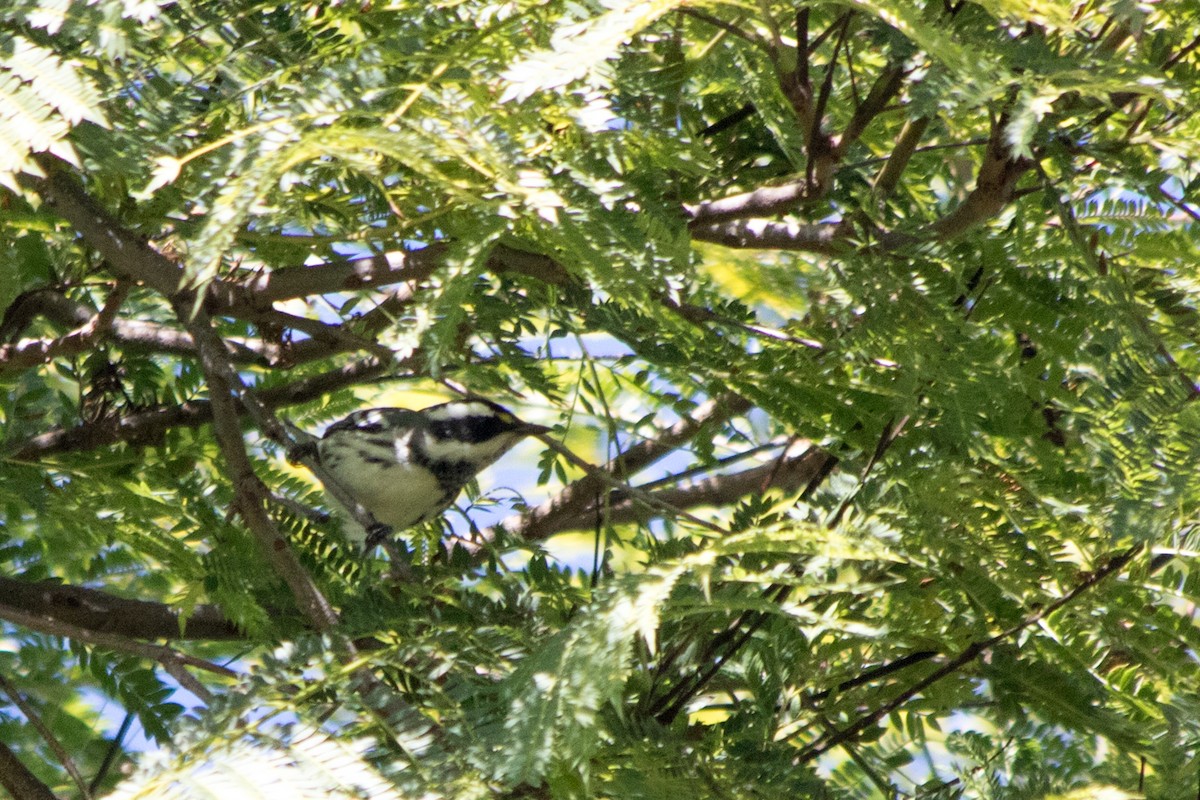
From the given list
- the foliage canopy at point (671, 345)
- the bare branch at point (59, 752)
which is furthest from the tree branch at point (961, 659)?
the bare branch at point (59, 752)

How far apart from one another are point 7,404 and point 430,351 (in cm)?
158

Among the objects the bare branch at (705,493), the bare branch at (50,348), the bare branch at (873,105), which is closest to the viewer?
the bare branch at (873,105)

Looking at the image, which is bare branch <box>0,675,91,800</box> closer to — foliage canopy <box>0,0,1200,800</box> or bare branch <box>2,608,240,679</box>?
foliage canopy <box>0,0,1200,800</box>

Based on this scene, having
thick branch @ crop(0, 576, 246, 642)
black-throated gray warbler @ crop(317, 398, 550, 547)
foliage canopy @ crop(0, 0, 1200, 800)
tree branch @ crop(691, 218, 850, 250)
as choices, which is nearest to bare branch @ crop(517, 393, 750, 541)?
black-throated gray warbler @ crop(317, 398, 550, 547)

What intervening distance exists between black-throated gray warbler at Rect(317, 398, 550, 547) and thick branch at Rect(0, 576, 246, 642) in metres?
0.66

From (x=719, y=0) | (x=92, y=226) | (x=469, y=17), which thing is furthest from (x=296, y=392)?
(x=719, y=0)

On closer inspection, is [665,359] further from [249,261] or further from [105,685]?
[105,685]

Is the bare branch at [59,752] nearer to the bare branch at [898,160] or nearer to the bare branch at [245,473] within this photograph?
the bare branch at [245,473]

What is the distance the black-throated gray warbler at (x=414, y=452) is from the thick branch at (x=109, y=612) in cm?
66

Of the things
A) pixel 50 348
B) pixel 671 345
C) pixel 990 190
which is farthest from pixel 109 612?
pixel 990 190

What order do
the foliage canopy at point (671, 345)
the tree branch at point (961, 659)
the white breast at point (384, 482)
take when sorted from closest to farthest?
the foliage canopy at point (671, 345)
the tree branch at point (961, 659)
the white breast at point (384, 482)

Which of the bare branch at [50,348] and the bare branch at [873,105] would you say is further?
the bare branch at [50,348]

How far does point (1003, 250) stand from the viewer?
1725 mm

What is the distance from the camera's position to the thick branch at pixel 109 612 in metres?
2.15
